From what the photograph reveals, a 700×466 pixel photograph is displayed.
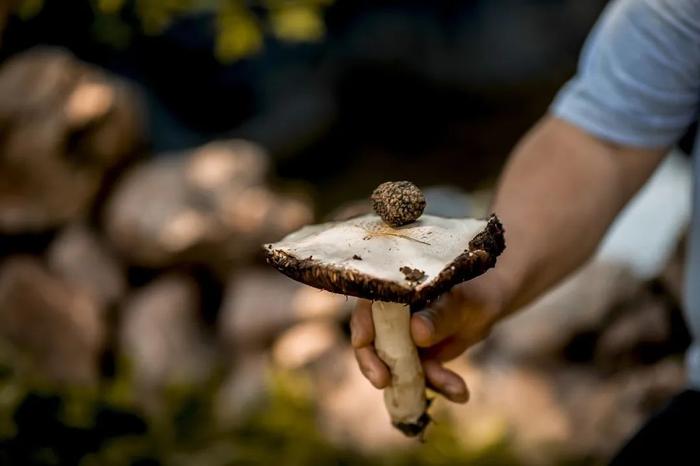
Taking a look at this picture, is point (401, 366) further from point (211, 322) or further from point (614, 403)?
point (211, 322)

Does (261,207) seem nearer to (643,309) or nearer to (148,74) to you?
(643,309)

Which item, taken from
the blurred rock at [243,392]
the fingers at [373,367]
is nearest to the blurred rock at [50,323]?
the blurred rock at [243,392]

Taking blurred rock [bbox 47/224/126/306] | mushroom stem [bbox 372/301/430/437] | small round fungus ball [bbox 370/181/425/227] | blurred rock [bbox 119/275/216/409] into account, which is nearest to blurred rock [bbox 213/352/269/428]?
blurred rock [bbox 119/275/216/409]

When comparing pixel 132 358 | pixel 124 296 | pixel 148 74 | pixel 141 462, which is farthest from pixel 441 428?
pixel 148 74

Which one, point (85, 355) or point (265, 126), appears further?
point (265, 126)

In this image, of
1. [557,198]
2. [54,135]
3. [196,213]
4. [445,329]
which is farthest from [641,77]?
[54,135]
